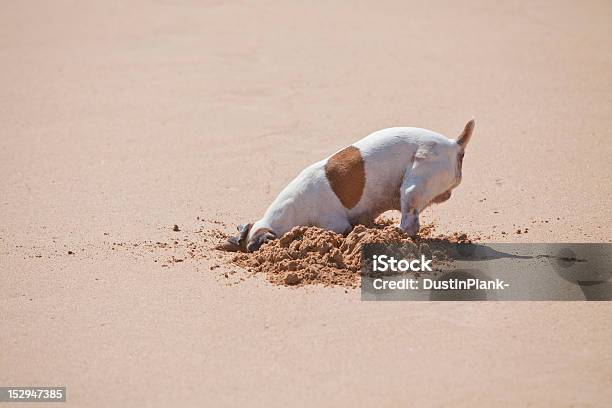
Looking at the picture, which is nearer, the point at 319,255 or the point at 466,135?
the point at 319,255

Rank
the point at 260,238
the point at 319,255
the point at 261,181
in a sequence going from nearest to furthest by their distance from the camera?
the point at 319,255 < the point at 260,238 < the point at 261,181

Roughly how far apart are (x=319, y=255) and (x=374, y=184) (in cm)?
70

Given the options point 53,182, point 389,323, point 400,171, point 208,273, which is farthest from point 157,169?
point 389,323

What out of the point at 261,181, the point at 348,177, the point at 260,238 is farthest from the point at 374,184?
the point at 261,181

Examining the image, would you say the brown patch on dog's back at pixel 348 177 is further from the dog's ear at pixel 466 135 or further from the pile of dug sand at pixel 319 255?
the dog's ear at pixel 466 135

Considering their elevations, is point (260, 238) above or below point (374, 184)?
below

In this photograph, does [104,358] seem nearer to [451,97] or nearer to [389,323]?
[389,323]

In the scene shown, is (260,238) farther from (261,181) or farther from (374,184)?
(261,181)

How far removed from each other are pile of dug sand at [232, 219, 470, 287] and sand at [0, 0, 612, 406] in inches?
5.0

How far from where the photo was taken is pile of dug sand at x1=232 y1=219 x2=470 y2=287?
21.5 feet

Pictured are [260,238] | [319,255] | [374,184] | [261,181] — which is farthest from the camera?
[261,181]

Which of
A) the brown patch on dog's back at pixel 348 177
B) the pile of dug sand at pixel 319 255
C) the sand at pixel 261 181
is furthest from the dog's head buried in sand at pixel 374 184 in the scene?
the sand at pixel 261 181

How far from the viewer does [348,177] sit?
6.92 metres

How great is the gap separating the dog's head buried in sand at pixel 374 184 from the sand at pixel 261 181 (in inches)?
26.1
